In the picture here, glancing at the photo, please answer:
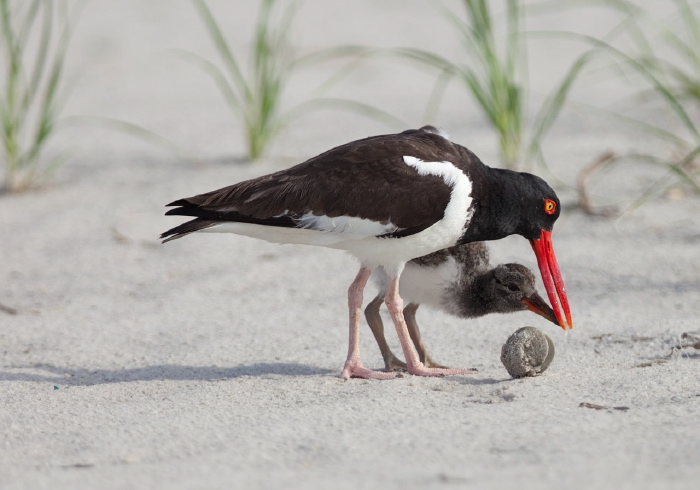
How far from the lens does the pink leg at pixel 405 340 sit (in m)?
5.00

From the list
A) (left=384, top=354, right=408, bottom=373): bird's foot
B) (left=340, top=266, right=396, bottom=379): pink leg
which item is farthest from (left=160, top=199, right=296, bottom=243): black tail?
(left=384, top=354, right=408, bottom=373): bird's foot

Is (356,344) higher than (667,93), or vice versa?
(667,93)

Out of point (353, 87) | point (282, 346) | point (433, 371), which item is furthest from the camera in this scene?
point (353, 87)

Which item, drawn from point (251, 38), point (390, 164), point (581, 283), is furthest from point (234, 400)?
point (251, 38)

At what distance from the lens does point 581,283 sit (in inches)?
253

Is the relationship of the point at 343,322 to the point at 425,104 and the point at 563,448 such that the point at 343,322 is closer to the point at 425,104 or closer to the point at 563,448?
the point at 563,448

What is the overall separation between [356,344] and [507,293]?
86cm

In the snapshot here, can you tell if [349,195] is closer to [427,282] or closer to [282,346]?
[427,282]

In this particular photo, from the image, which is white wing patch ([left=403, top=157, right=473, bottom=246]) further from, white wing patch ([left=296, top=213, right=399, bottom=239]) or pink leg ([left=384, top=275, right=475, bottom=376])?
pink leg ([left=384, top=275, right=475, bottom=376])

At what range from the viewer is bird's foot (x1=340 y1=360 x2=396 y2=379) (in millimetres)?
4938

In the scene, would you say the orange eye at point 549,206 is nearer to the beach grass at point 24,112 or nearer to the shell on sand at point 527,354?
the shell on sand at point 527,354

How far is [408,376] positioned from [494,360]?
60 centimetres

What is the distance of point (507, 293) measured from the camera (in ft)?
17.4

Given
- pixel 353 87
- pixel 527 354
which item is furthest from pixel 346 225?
pixel 353 87
